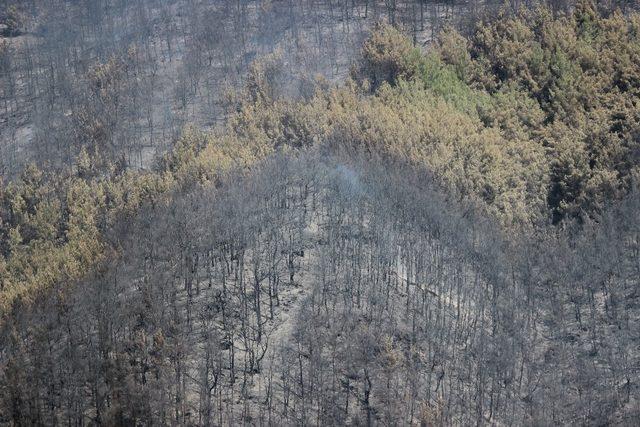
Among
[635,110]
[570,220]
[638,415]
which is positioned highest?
[635,110]

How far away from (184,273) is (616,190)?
37.2 meters

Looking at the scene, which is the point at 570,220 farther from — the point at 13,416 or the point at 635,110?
the point at 13,416

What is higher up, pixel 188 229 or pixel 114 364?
pixel 188 229

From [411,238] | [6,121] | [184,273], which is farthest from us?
[6,121]

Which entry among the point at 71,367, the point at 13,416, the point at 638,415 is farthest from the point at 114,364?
the point at 638,415

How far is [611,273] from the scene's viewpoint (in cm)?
7275

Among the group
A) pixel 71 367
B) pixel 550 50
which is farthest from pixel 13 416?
pixel 550 50

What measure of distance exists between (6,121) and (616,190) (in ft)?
233

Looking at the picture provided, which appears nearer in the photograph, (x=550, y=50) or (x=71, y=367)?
(x=71, y=367)

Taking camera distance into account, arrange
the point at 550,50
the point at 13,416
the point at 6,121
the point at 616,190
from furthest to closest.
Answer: the point at 6,121
the point at 550,50
the point at 616,190
the point at 13,416

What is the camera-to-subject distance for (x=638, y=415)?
6047 cm

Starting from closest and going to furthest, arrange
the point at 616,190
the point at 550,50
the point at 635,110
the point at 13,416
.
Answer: the point at 13,416 < the point at 616,190 < the point at 635,110 < the point at 550,50

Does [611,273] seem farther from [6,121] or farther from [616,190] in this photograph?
[6,121]

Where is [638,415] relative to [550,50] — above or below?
below
